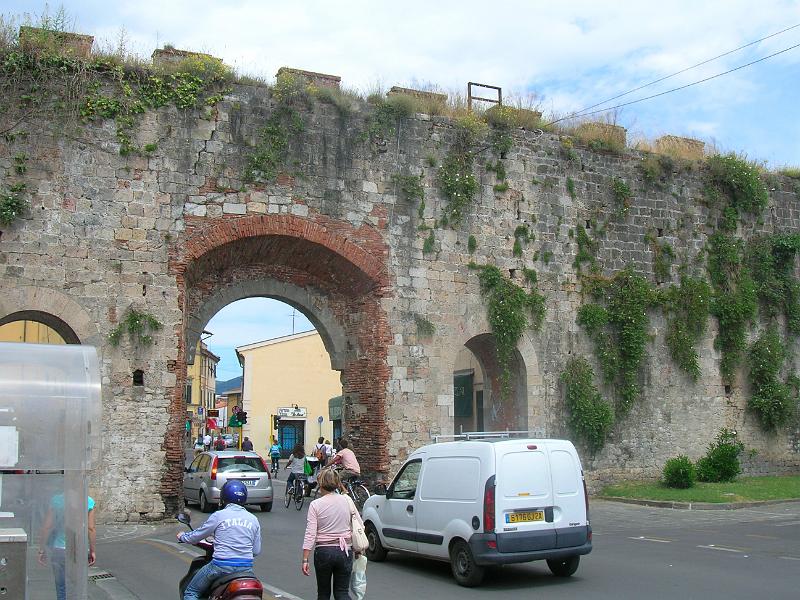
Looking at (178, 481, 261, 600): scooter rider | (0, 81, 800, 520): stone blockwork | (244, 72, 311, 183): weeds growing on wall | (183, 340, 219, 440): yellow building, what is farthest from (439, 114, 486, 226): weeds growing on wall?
(183, 340, 219, 440): yellow building

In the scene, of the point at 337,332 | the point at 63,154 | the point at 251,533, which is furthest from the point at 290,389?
the point at 251,533

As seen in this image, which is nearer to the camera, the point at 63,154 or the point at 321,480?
the point at 321,480

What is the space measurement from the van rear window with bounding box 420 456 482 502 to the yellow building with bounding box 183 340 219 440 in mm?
40815

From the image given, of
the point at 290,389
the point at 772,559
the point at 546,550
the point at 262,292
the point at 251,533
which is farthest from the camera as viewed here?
the point at 290,389

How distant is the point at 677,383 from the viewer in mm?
21078

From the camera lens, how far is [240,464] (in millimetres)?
19562

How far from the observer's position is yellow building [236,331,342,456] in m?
44.8

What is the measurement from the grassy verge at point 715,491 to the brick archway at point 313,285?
5.77m

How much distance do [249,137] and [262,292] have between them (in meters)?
3.59

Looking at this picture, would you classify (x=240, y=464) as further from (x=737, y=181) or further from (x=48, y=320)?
(x=737, y=181)

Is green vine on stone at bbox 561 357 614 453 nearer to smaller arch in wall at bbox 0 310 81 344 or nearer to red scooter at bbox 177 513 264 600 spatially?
smaller arch in wall at bbox 0 310 81 344

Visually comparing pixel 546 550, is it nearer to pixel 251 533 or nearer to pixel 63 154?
pixel 251 533

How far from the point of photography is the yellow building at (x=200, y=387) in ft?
196

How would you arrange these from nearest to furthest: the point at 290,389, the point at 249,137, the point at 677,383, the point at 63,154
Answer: the point at 63,154
the point at 249,137
the point at 677,383
the point at 290,389
